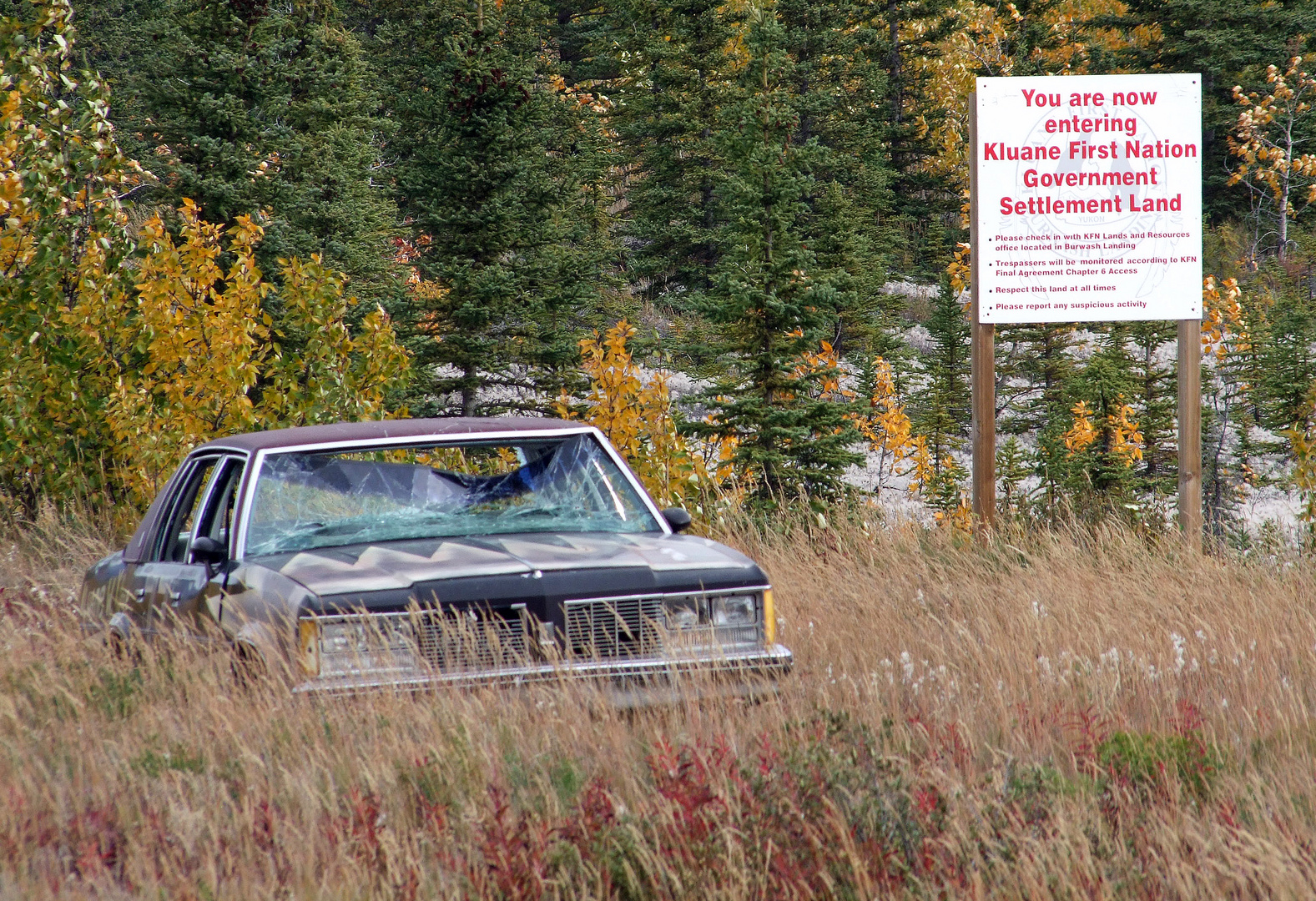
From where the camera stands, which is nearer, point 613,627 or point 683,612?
point 613,627

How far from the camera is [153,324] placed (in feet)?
29.3

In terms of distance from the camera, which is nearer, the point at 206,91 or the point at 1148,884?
the point at 1148,884

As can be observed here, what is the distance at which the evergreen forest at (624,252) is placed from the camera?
371 inches

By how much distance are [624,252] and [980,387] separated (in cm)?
2175

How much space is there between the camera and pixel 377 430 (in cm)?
499

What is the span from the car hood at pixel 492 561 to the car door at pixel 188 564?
0.34 meters

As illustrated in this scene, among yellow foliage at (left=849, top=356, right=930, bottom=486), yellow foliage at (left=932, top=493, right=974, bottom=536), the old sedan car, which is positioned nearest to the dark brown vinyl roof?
the old sedan car

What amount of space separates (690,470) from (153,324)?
13.3ft

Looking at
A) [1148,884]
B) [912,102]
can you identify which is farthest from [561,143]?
[1148,884]

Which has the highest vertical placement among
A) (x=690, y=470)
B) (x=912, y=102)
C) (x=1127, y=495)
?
(x=912, y=102)

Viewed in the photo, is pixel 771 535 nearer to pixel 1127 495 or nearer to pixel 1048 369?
pixel 1127 495

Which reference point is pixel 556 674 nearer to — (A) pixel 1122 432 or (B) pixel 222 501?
(B) pixel 222 501

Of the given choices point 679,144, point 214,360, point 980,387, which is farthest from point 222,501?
point 679,144

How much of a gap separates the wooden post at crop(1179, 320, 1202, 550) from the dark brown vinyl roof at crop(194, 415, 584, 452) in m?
4.60
